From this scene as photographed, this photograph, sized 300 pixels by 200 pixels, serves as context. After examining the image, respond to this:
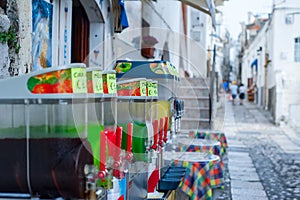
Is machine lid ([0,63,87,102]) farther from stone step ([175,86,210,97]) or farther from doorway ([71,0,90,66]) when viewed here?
stone step ([175,86,210,97])

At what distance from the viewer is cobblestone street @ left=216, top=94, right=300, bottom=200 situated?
7.61 metres

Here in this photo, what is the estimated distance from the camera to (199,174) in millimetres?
5355

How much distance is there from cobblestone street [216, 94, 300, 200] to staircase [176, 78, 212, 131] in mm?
1139

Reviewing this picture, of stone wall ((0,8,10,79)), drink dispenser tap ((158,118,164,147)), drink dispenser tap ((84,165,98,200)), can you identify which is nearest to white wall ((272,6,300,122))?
drink dispenser tap ((158,118,164,147))

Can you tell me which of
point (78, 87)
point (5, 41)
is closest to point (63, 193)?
point (78, 87)

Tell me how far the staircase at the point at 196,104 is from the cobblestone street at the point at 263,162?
3.74 ft

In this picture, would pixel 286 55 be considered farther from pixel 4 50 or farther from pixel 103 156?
pixel 103 156

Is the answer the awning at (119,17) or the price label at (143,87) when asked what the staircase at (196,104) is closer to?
the awning at (119,17)

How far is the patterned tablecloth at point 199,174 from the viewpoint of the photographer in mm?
5258

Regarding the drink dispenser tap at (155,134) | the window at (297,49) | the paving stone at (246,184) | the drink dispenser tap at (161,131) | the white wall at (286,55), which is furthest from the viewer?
the window at (297,49)

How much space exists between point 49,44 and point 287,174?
6066mm

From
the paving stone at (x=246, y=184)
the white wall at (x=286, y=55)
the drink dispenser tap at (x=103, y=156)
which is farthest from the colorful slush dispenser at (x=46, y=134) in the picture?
the white wall at (x=286, y=55)

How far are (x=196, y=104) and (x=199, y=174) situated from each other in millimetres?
6109

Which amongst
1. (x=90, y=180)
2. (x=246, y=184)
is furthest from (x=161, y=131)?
(x=246, y=184)
